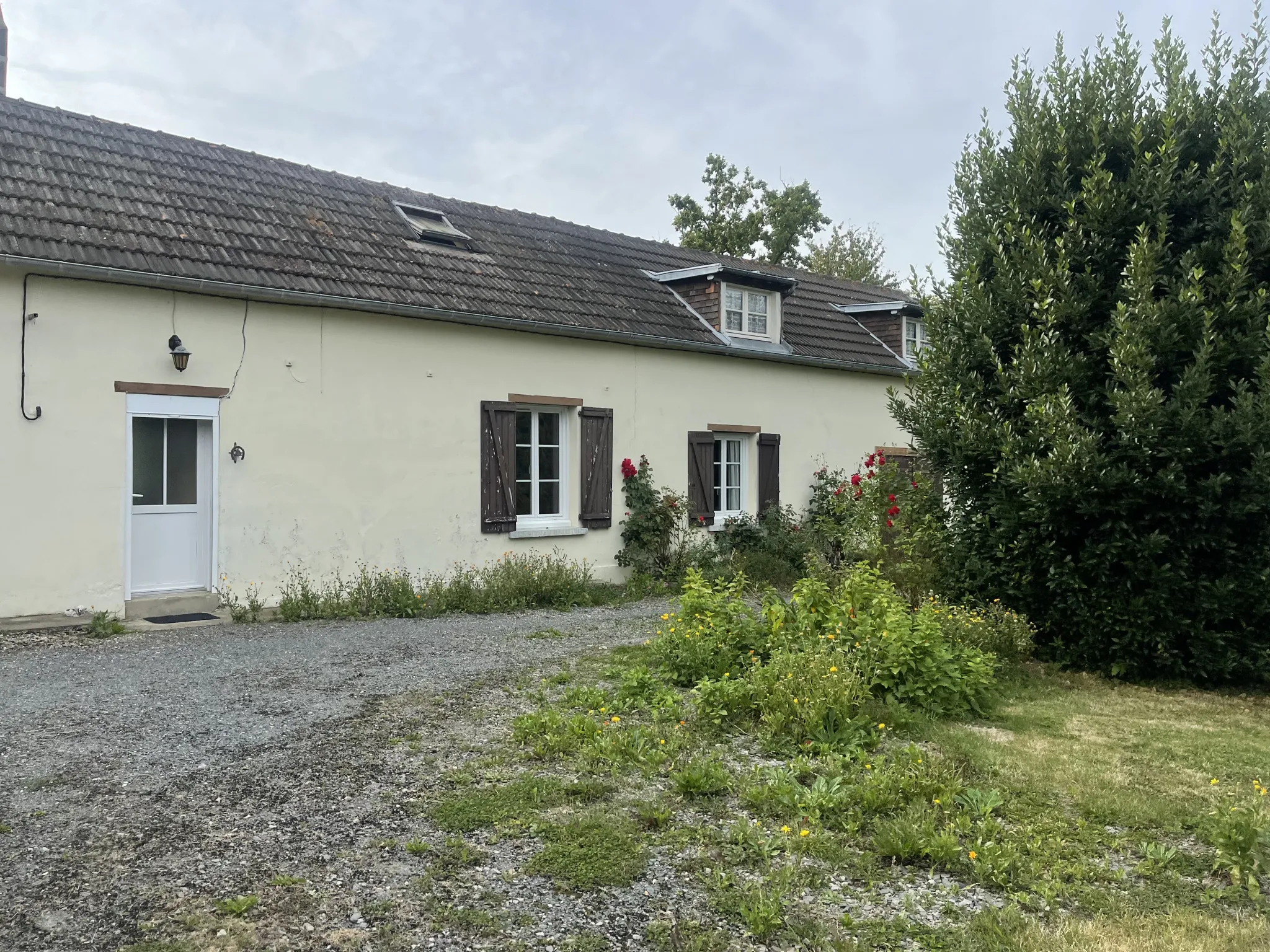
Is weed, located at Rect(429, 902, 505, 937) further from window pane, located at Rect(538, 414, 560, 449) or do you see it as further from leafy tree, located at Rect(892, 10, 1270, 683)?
window pane, located at Rect(538, 414, 560, 449)

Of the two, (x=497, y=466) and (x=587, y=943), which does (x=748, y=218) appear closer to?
(x=497, y=466)

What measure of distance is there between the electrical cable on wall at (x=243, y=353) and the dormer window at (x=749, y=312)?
6912 millimetres

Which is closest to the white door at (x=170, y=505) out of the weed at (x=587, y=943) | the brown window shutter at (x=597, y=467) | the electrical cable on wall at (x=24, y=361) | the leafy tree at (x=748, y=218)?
the electrical cable on wall at (x=24, y=361)

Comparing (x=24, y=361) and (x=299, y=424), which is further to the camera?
(x=299, y=424)

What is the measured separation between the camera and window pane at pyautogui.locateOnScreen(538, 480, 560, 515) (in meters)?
12.4

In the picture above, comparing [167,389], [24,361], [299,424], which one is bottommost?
[299,424]

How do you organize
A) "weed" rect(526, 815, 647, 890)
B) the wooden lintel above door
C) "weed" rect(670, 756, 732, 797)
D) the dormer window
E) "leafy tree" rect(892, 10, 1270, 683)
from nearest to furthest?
1. "weed" rect(526, 815, 647, 890)
2. "weed" rect(670, 756, 732, 797)
3. "leafy tree" rect(892, 10, 1270, 683)
4. the wooden lintel above door
5. the dormer window

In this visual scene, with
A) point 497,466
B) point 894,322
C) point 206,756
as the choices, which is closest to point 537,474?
point 497,466

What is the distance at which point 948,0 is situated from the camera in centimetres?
743

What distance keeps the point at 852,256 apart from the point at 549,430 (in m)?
25.1

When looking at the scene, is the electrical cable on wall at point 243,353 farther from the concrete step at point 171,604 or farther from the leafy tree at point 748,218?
the leafy tree at point 748,218

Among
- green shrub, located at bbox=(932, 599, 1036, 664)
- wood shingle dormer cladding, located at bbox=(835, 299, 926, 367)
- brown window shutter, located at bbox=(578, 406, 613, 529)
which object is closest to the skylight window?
brown window shutter, located at bbox=(578, 406, 613, 529)

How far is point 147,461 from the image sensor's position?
30.9 ft

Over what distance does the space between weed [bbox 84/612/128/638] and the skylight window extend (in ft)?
19.9
